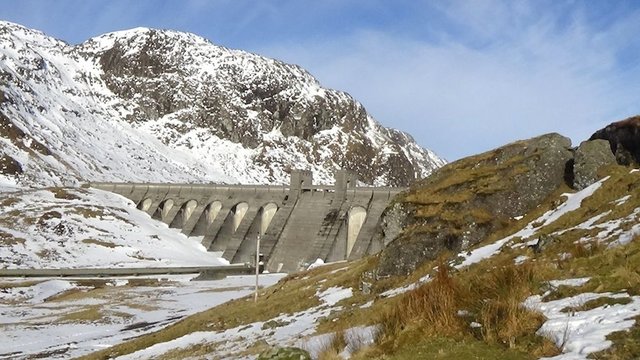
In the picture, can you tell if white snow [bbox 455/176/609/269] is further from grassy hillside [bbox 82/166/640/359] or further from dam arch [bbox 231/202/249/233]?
dam arch [bbox 231/202/249/233]

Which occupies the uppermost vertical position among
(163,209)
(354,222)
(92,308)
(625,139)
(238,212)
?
(163,209)

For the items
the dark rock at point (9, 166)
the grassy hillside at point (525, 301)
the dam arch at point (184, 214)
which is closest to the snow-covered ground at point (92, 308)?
the grassy hillside at point (525, 301)

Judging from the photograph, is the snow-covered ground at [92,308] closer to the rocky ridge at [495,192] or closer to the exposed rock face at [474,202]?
the exposed rock face at [474,202]

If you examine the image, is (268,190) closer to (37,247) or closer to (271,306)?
(37,247)

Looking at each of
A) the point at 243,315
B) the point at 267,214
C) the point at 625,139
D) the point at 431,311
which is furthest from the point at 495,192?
the point at 267,214

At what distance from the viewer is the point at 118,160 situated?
160 metres

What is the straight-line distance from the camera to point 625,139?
2483 cm

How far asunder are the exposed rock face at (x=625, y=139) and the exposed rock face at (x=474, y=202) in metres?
1.90

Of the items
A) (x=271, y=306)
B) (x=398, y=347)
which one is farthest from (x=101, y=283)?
(x=398, y=347)

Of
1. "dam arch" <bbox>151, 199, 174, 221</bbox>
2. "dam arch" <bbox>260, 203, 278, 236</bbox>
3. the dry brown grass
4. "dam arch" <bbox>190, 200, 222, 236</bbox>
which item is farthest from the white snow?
"dam arch" <bbox>151, 199, 174, 221</bbox>

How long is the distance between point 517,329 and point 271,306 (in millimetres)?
20312

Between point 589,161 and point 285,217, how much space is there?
194 ft

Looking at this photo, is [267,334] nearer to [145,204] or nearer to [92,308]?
[92,308]

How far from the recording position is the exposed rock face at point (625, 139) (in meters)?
23.8
